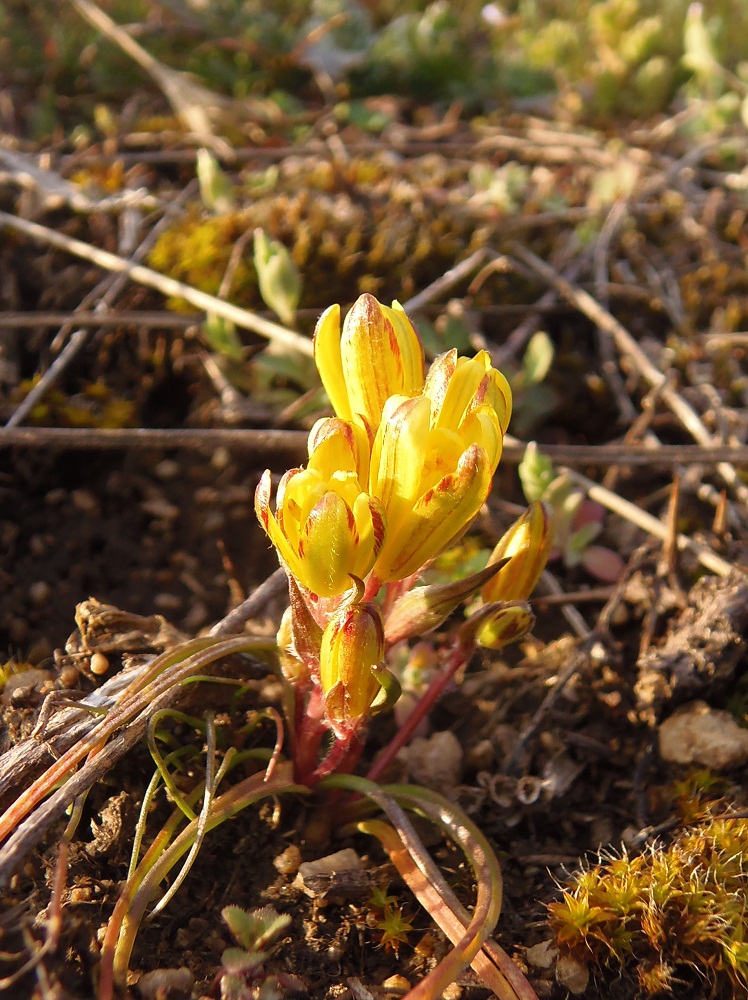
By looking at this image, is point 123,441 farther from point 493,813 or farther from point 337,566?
point 493,813

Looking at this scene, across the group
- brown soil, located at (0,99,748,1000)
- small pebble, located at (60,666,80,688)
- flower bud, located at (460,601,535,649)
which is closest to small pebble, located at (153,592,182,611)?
brown soil, located at (0,99,748,1000)

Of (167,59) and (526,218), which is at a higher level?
(167,59)

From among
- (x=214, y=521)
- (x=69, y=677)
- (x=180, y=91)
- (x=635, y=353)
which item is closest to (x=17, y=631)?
(x=69, y=677)

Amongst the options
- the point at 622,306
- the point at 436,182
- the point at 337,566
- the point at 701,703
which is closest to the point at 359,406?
the point at 337,566

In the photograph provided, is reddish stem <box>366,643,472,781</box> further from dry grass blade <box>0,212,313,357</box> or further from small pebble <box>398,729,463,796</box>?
dry grass blade <box>0,212,313,357</box>

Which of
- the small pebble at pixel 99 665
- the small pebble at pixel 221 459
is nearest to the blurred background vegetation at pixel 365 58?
the small pebble at pixel 221 459

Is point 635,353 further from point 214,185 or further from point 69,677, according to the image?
point 69,677

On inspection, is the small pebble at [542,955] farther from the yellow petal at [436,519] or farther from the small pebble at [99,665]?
the small pebble at [99,665]
